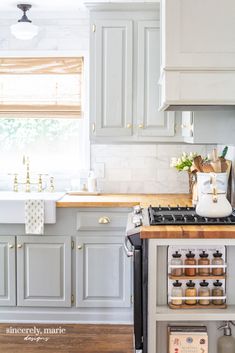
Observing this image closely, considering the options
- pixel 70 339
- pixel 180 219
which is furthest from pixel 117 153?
pixel 180 219

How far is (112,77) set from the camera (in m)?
4.06

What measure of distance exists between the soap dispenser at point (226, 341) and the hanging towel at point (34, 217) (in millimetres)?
1580

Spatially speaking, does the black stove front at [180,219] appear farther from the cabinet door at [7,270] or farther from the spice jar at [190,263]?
the cabinet door at [7,270]

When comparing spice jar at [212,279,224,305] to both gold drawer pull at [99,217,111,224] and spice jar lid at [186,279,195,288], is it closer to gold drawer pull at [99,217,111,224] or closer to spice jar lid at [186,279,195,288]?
spice jar lid at [186,279,195,288]

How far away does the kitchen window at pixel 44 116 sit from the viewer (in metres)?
4.48

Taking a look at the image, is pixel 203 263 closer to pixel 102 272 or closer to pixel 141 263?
pixel 141 263

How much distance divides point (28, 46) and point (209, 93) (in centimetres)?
214

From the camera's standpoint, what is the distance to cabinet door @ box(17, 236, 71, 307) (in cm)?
386

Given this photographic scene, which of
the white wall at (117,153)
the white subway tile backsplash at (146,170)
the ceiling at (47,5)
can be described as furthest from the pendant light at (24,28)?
the white subway tile backsplash at (146,170)

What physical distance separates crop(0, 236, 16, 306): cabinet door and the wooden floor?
0.21 m

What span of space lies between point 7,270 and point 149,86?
5.69 ft

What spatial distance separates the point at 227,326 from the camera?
263 centimetres

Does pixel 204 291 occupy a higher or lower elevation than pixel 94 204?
lower

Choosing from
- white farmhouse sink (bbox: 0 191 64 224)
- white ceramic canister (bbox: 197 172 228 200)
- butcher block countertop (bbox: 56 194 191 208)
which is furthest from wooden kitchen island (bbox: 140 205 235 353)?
white farmhouse sink (bbox: 0 191 64 224)
